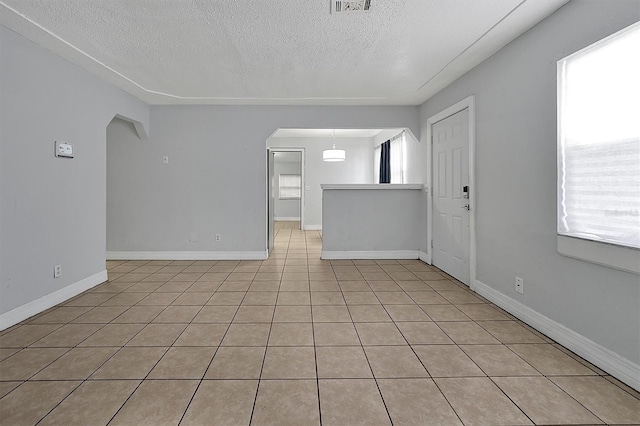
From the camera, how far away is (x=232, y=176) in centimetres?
486

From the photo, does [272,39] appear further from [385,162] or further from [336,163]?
[336,163]

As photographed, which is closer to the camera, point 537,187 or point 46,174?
point 537,187

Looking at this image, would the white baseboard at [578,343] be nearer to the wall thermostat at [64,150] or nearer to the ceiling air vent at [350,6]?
the ceiling air vent at [350,6]

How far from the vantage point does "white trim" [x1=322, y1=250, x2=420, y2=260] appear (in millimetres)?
4953

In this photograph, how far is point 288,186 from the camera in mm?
11914

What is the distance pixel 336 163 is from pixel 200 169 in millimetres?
4503

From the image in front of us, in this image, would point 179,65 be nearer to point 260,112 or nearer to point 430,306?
point 260,112

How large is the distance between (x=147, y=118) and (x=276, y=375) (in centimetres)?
444

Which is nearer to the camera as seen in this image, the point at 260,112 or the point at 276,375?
the point at 276,375

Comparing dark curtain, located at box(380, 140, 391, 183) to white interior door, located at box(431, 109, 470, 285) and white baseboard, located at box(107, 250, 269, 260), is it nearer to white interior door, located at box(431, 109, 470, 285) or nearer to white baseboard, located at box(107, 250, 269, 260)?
white interior door, located at box(431, 109, 470, 285)

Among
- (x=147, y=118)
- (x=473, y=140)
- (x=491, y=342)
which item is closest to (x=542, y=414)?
(x=491, y=342)

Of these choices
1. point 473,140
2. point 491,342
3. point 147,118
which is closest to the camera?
point 491,342

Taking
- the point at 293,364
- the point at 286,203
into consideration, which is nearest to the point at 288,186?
the point at 286,203

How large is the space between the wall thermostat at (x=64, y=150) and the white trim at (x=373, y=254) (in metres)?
3.41
